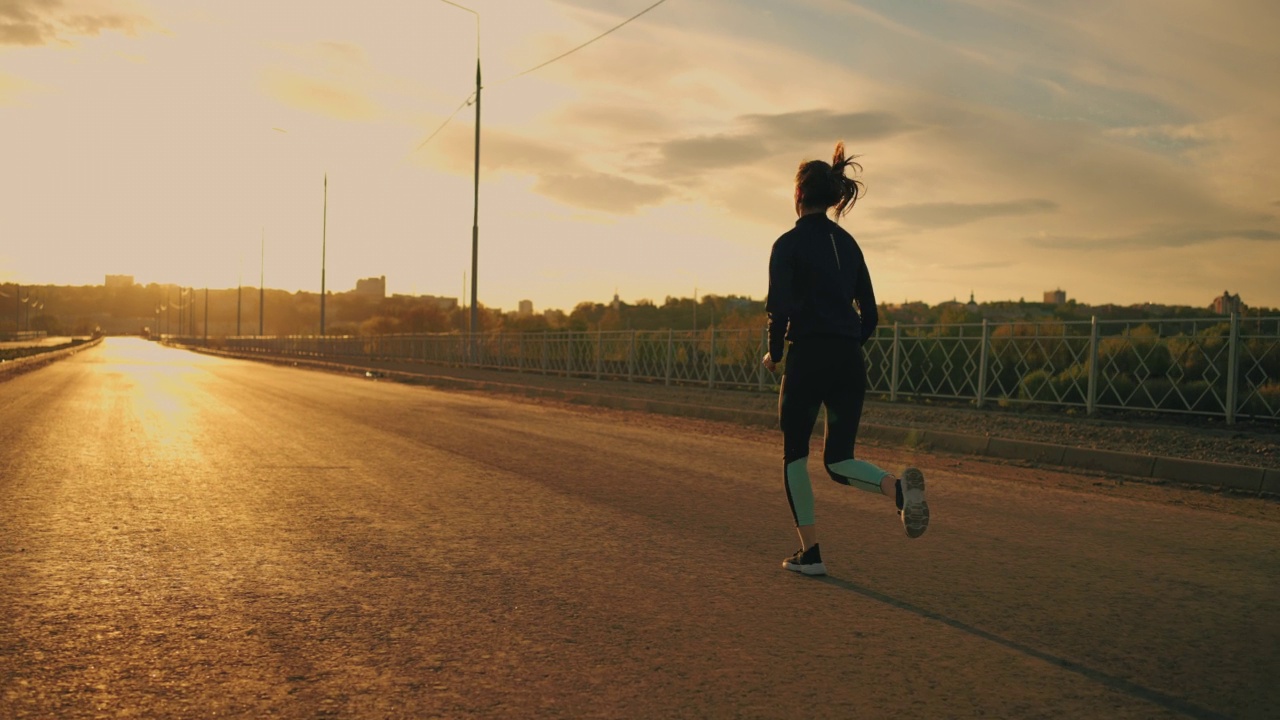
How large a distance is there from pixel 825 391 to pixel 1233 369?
10.9m

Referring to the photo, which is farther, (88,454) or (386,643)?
(88,454)

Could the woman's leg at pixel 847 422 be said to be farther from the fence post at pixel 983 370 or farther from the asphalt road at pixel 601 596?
the fence post at pixel 983 370

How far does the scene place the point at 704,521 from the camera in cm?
621

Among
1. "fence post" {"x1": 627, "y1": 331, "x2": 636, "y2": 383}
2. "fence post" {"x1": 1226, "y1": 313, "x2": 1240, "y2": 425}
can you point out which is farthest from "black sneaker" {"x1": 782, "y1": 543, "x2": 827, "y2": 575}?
"fence post" {"x1": 627, "y1": 331, "x2": 636, "y2": 383}

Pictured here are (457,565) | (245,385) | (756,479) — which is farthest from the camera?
(245,385)

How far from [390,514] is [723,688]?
362 cm

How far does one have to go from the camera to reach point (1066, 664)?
3473 millimetres

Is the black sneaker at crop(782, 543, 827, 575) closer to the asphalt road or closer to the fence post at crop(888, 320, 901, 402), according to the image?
the asphalt road

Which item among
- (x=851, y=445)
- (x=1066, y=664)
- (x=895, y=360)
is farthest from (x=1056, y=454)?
(x=895, y=360)

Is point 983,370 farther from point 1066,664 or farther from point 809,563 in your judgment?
point 1066,664

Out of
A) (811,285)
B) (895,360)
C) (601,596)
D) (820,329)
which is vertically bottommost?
(601,596)

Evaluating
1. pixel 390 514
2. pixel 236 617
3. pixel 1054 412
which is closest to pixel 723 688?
pixel 236 617

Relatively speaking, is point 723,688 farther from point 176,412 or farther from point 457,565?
point 176,412

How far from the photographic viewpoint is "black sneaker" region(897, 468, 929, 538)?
4.32 m
